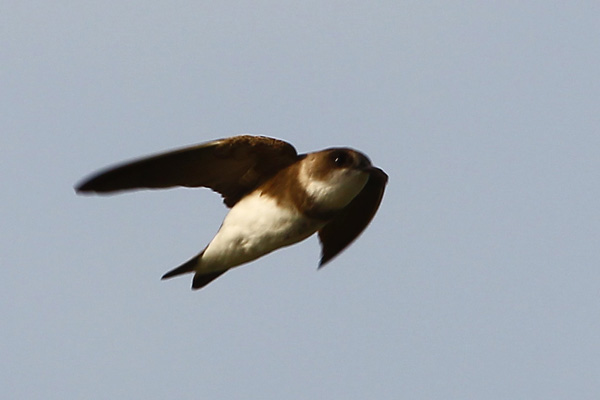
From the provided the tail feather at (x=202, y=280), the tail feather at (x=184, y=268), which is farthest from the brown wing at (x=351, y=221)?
the tail feather at (x=184, y=268)

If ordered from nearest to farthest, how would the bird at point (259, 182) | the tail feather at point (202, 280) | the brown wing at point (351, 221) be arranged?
the bird at point (259, 182) → the tail feather at point (202, 280) → the brown wing at point (351, 221)

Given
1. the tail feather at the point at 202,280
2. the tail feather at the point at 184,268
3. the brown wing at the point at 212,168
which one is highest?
the brown wing at the point at 212,168

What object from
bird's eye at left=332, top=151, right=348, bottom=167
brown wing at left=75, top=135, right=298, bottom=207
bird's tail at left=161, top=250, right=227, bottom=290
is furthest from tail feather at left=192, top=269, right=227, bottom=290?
bird's eye at left=332, top=151, right=348, bottom=167

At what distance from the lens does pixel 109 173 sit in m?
9.94

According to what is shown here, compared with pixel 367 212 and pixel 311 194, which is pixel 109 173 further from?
pixel 367 212

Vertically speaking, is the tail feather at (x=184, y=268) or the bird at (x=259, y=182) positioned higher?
the bird at (x=259, y=182)

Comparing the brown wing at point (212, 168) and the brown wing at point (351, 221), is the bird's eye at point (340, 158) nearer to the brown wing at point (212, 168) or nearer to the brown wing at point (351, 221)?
the brown wing at point (212, 168)

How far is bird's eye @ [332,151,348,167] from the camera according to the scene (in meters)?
10.3

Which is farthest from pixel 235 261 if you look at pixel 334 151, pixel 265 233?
pixel 334 151

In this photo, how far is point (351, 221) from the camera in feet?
37.4

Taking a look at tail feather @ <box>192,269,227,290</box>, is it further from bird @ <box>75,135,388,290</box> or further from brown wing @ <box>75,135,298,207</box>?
brown wing @ <box>75,135,298,207</box>

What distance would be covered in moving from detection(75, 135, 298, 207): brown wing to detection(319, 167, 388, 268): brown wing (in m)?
1.00

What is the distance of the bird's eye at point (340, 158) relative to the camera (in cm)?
1028

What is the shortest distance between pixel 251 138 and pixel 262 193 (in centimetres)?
45
